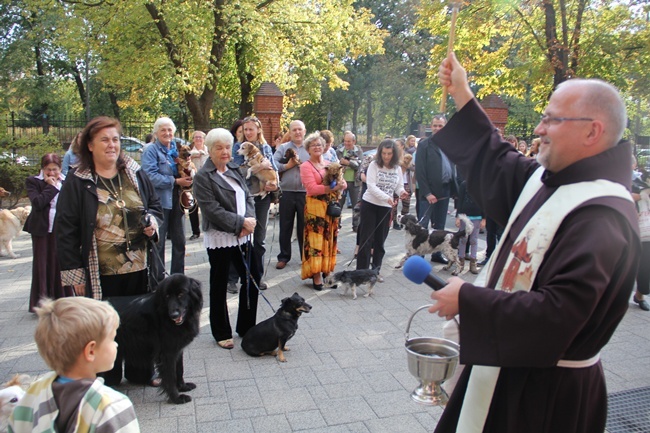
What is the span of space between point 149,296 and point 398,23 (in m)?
36.0

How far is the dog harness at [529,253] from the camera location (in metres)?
1.96

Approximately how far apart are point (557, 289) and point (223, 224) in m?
3.50

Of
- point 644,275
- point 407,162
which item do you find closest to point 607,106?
point 644,275

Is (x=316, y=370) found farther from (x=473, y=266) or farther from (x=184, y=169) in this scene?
(x=473, y=266)

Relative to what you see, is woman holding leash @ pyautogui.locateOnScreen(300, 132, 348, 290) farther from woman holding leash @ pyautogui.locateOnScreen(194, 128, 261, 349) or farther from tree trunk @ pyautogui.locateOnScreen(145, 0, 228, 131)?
tree trunk @ pyautogui.locateOnScreen(145, 0, 228, 131)

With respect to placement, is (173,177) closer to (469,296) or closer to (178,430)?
(178,430)

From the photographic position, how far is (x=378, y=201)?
286 inches

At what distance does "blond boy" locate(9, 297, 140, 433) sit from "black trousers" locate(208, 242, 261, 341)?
9.55 feet

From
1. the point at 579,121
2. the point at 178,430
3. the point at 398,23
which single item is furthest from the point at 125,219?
the point at 398,23

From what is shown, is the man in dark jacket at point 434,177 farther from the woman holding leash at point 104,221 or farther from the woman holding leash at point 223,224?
the woman holding leash at point 104,221

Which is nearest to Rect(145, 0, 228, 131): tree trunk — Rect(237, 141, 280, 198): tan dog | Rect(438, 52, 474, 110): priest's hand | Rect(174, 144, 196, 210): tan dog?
Rect(174, 144, 196, 210): tan dog

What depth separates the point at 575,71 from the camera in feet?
46.4

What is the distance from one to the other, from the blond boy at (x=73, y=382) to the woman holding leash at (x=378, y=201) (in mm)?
5330

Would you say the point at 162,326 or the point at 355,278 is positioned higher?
the point at 162,326
